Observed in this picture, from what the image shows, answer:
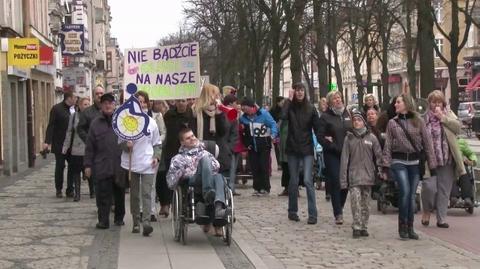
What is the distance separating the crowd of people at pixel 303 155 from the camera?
984 cm

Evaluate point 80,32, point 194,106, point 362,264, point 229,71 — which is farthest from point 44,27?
point 362,264

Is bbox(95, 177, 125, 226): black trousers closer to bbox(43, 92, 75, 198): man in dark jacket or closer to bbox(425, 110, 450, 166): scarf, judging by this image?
bbox(43, 92, 75, 198): man in dark jacket

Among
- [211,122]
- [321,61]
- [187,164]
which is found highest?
[321,61]

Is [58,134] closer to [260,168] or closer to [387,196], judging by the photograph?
[260,168]

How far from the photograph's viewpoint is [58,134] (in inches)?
581

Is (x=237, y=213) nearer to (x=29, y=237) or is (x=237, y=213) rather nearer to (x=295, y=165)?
(x=295, y=165)

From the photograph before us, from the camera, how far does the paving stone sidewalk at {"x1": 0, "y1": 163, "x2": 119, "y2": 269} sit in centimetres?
854

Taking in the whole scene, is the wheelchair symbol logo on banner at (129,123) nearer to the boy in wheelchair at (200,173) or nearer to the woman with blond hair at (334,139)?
the boy in wheelchair at (200,173)

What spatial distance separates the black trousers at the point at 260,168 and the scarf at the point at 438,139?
4757 mm

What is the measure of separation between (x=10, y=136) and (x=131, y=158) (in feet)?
38.0

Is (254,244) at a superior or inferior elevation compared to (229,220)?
inferior

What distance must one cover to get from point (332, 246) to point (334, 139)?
202 centimetres

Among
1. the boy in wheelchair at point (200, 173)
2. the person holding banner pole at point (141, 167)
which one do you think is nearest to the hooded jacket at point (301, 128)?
the boy in wheelchair at point (200, 173)

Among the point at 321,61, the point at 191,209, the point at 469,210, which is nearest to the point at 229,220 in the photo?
the point at 191,209
